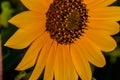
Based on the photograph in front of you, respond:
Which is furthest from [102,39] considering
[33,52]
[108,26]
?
[33,52]

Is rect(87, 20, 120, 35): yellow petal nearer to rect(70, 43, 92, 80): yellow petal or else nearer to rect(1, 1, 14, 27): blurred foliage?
rect(70, 43, 92, 80): yellow petal

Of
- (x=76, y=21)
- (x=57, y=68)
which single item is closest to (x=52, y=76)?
(x=57, y=68)

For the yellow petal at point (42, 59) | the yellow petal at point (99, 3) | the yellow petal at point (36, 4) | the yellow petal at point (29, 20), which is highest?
the yellow petal at point (36, 4)

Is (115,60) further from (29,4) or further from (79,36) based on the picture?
(29,4)

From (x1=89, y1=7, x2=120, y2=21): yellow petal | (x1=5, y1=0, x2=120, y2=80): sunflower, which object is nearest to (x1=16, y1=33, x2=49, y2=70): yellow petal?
(x1=5, y1=0, x2=120, y2=80): sunflower

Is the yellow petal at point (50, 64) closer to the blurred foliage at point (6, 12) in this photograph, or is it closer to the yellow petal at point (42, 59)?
the yellow petal at point (42, 59)

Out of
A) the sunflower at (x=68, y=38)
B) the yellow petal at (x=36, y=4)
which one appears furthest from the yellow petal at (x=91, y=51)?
the yellow petal at (x=36, y=4)

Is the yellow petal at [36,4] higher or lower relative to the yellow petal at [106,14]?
higher
